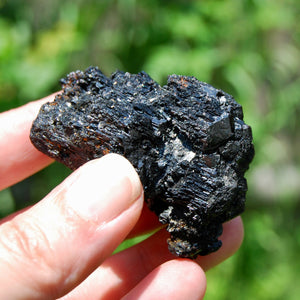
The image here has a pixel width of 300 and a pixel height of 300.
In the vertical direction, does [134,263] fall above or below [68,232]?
below

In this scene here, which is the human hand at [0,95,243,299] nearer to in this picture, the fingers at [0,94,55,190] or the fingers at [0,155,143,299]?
the fingers at [0,155,143,299]

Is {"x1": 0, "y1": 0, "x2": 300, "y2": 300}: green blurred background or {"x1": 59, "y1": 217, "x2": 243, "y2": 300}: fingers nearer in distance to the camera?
{"x1": 59, "y1": 217, "x2": 243, "y2": 300}: fingers

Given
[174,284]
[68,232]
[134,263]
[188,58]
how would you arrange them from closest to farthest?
[68,232], [174,284], [134,263], [188,58]

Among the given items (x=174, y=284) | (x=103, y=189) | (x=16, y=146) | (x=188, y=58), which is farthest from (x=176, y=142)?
(x=188, y=58)

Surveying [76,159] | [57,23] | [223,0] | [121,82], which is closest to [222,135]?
[121,82]

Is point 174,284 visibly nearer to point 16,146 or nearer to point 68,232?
point 68,232

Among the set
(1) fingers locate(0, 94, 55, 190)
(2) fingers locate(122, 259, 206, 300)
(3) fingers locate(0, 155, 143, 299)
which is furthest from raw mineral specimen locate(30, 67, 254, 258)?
(1) fingers locate(0, 94, 55, 190)

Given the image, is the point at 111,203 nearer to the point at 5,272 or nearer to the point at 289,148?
the point at 5,272
